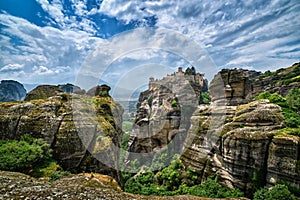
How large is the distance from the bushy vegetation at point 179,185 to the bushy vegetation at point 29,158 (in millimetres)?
13011

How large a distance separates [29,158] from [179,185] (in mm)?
21649

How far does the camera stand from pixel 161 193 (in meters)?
23.9

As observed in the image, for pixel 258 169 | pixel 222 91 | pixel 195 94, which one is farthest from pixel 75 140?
pixel 195 94

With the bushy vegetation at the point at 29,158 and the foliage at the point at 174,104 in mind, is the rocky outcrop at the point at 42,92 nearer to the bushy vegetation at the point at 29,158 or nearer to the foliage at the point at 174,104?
the bushy vegetation at the point at 29,158

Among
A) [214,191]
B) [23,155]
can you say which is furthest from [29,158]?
[214,191]

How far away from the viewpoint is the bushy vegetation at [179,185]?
804 inches

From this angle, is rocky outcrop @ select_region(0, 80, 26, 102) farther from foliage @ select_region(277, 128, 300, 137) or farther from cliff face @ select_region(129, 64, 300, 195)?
foliage @ select_region(277, 128, 300, 137)

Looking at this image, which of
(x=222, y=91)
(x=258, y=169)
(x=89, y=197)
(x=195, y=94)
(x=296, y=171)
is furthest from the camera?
(x=195, y=94)

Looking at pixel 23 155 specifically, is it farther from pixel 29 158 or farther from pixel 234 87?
pixel 234 87

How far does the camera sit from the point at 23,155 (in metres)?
16.5

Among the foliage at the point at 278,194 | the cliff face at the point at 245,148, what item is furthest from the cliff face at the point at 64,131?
the foliage at the point at 278,194

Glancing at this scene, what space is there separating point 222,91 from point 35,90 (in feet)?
131

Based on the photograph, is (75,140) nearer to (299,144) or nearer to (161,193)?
(161,193)

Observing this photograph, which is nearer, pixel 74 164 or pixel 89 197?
pixel 89 197
